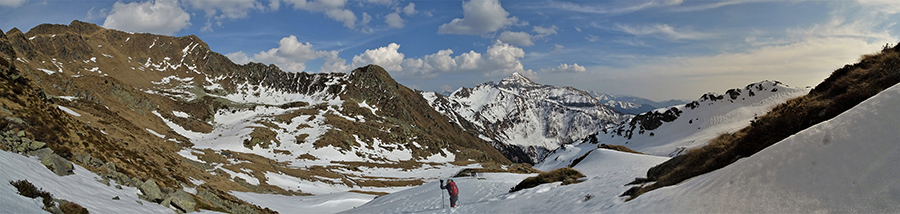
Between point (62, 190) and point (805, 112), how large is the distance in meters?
22.4

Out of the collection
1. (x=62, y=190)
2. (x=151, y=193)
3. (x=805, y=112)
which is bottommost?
(x=151, y=193)

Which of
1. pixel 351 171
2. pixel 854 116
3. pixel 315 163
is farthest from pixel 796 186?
pixel 315 163

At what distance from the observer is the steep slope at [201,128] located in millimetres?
26109

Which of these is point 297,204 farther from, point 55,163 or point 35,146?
point 55,163

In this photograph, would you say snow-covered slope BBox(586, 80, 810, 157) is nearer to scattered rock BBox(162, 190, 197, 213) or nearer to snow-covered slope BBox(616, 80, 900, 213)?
snow-covered slope BBox(616, 80, 900, 213)

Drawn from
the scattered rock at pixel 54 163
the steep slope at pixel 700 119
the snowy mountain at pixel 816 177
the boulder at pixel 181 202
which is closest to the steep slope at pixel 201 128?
the scattered rock at pixel 54 163

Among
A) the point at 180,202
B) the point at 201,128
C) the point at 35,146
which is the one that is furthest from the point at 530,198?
the point at 201,128

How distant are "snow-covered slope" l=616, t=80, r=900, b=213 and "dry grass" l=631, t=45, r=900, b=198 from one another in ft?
9.01

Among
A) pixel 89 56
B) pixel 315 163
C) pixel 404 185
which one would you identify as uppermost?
pixel 89 56

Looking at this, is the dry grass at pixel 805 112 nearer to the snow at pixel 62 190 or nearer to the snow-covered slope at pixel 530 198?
the snow-covered slope at pixel 530 198

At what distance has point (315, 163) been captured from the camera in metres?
90.9

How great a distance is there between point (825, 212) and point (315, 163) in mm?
93927

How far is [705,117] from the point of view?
279 feet

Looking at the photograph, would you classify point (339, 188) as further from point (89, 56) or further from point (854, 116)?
point (89, 56)
